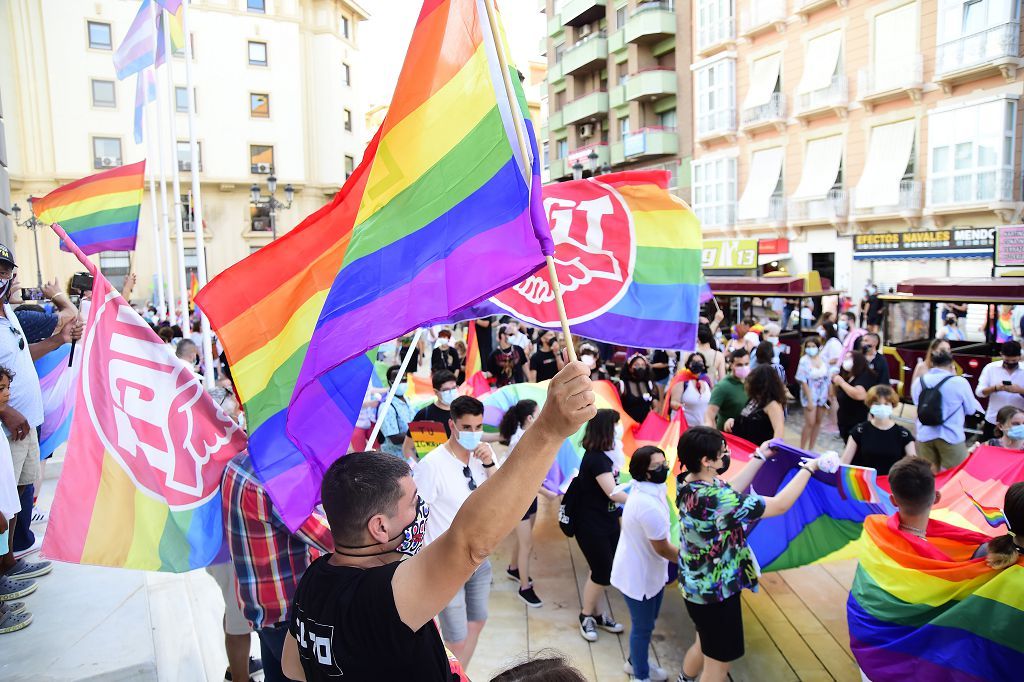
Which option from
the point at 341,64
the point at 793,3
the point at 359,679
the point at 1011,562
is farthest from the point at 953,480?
the point at 341,64

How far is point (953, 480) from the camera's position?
5.12 meters

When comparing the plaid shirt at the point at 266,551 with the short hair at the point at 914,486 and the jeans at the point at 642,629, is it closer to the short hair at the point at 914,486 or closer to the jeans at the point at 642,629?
the jeans at the point at 642,629

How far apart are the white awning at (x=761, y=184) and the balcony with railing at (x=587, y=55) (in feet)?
38.1

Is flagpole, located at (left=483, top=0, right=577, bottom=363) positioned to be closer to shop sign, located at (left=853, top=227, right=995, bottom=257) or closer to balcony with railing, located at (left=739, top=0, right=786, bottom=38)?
Result: shop sign, located at (left=853, top=227, right=995, bottom=257)

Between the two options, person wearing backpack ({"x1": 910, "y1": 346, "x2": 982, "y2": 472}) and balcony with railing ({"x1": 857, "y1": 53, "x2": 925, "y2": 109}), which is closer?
person wearing backpack ({"x1": 910, "y1": 346, "x2": 982, "y2": 472})

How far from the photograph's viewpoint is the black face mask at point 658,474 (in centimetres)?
426

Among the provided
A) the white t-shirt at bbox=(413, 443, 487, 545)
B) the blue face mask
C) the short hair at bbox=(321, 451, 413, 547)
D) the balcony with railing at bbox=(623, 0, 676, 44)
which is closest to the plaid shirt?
the white t-shirt at bbox=(413, 443, 487, 545)

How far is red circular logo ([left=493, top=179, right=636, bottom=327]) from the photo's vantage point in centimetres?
455

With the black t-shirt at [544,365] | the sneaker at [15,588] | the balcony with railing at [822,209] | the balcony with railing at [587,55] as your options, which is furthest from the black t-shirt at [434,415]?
the balcony with railing at [587,55]

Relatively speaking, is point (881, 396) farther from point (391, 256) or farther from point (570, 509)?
point (391, 256)

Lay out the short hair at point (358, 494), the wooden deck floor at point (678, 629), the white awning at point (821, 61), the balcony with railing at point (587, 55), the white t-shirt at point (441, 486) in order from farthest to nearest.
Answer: the balcony with railing at point (587, 55) < the white awning at point (821, 61) < the wooden deck floor at point (678, 629) < the white t-shirt at point (441, 486) < the short hair at point (358, 494)

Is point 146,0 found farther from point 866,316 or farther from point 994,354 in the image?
point 866,316

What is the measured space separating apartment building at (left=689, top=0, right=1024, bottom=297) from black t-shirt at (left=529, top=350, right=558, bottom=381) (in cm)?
1372

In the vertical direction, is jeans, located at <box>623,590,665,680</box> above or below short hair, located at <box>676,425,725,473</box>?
below
